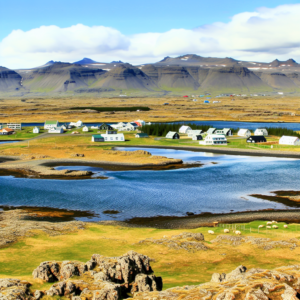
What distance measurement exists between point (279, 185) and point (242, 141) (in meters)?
55.2

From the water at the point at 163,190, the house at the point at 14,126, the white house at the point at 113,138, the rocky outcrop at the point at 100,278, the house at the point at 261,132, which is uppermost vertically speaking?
the house at the point at 261,132

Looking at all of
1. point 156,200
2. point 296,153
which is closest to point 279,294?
point 156,200

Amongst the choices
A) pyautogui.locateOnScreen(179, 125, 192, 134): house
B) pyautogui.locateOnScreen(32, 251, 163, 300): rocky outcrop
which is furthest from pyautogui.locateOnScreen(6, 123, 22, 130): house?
pyautogui.locateOnScreen(32, 251, 163, 300): rocky outcrop

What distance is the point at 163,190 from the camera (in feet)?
219

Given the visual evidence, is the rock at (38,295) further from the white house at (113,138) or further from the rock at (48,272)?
the white house at (113,138)

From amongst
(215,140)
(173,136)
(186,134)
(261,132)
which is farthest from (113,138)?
(261,132)

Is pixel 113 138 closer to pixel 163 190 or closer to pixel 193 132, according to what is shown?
pixel 193 132

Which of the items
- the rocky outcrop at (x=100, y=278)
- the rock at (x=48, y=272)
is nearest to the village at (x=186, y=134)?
the rocky outcrop at (x=100, y=278)

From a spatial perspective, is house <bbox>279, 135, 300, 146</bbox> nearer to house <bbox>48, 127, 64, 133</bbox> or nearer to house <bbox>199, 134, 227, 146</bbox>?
house <bbox>199, 134, 227, 146</bbox>

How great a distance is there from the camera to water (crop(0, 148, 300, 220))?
188ft

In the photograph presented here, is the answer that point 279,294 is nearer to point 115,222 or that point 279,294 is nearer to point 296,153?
point 115,222

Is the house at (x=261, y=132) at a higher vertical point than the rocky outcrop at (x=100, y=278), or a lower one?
higher

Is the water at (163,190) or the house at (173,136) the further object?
the house at (173,136)

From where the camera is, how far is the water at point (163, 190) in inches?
2250
